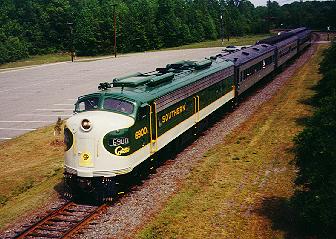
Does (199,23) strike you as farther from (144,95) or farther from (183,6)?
(144,95)

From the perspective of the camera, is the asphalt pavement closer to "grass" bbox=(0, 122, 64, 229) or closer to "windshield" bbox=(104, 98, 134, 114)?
"grass" bbox=(0, 122, 64, 229)

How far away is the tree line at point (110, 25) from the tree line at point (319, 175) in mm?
88437

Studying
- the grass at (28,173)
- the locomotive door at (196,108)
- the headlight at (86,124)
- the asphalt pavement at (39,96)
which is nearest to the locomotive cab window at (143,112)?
the headlight at (86,124)

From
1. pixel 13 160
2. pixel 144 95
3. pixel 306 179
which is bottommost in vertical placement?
pixel 13 160

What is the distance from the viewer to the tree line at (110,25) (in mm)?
105000

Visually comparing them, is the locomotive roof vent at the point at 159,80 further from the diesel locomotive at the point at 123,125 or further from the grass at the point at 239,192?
the grass at the point at 239,192

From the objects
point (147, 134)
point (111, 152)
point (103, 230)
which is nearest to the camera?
point (103, 230)

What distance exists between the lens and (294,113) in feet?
90.6

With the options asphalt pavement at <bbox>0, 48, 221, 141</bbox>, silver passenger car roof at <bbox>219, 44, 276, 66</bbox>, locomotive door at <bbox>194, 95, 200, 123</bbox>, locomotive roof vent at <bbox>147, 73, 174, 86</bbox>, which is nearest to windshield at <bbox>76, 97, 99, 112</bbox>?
locomotive roof vent at <bbox>147, 73, 174, 86</bbox>

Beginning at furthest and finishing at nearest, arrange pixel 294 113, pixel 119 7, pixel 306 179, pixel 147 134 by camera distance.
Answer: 1. pixel 119 7
2. pixel 294 113
3. pixel 147 134
4. pixel 306 179

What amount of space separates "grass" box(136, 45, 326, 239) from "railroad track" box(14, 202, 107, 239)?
2195 millimetres

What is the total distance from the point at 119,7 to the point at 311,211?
109677 millimetres

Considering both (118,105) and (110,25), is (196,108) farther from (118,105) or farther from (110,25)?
(110,25)

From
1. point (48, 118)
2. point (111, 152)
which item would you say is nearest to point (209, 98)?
point (111, 152)
